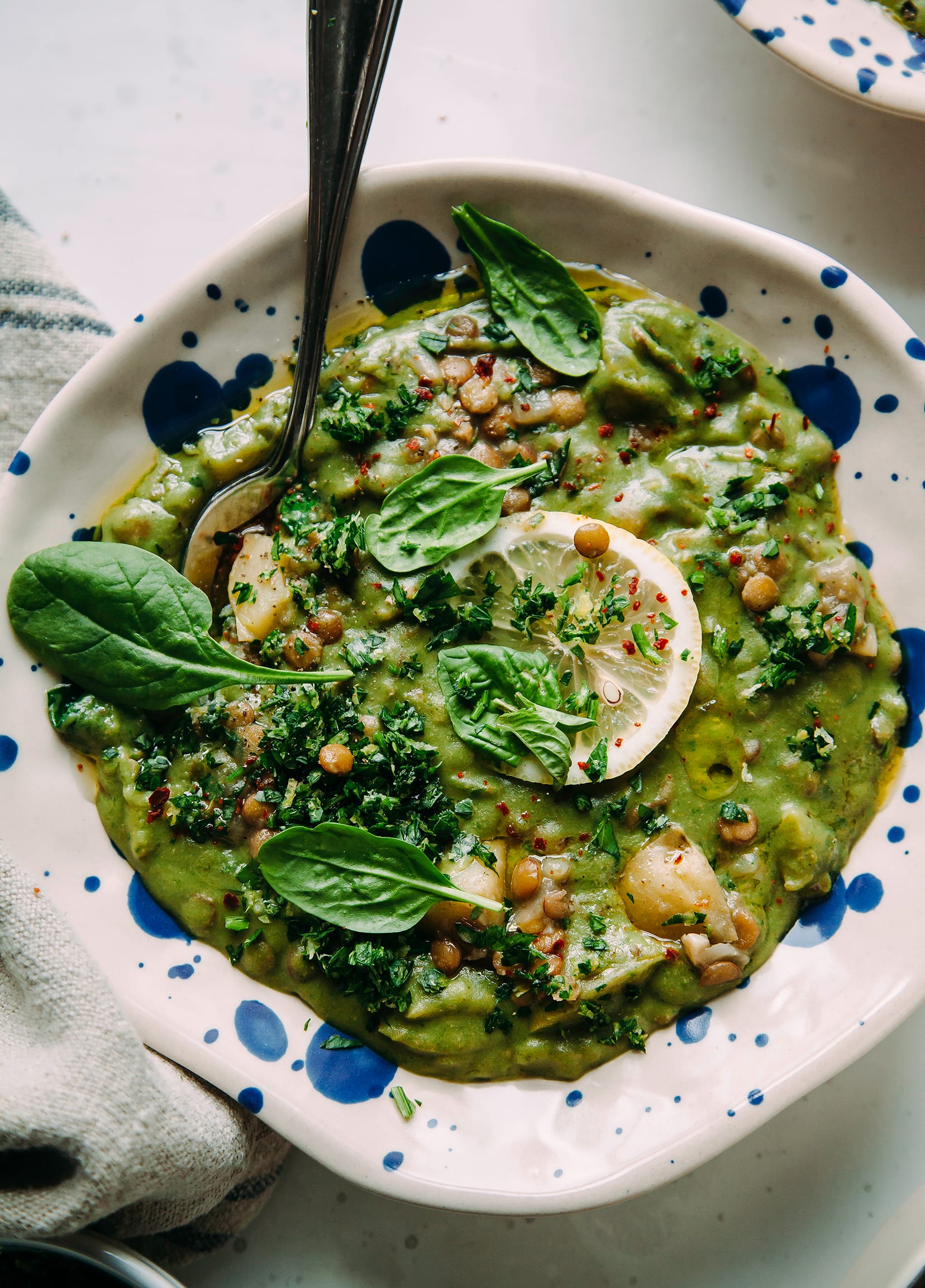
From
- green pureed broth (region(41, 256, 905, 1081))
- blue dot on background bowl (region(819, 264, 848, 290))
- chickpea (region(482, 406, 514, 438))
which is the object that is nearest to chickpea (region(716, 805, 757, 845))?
green pureed broth (region(41, 256, 905, 1081))

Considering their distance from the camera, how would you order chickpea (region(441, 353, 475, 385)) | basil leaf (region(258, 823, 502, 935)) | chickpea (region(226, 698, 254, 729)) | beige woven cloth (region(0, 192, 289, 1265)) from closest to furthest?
beige woven cloth (region(0, 192, 289, 1265)), basil leaf (region(258, 823, 502, 935)), chickpea (region(226, 698, 254, 729)), chickpea (region(441, 353, 475, 385))

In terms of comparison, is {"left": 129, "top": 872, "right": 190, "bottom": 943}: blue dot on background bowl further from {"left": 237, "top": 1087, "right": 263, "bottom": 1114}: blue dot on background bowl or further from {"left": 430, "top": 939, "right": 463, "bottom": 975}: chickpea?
{"left": 430, "top": 939, "right": 463, "bottom": 975}: chickpea

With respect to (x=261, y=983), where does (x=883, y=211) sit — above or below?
above

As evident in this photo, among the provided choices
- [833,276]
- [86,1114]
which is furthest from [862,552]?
[86,1114]

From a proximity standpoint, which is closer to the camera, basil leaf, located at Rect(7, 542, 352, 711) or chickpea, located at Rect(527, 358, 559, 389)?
basil leaf, located at Rect(7, 542, 352, 711)

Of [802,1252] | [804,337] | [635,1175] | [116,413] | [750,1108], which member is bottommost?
[802,1252]

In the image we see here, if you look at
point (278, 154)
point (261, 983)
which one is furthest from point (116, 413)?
point (261, 983)

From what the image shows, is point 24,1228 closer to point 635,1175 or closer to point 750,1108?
point 635,1175

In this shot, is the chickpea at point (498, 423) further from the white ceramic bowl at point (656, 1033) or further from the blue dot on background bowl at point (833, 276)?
the blue dot on background bowl at point (833, 276)
